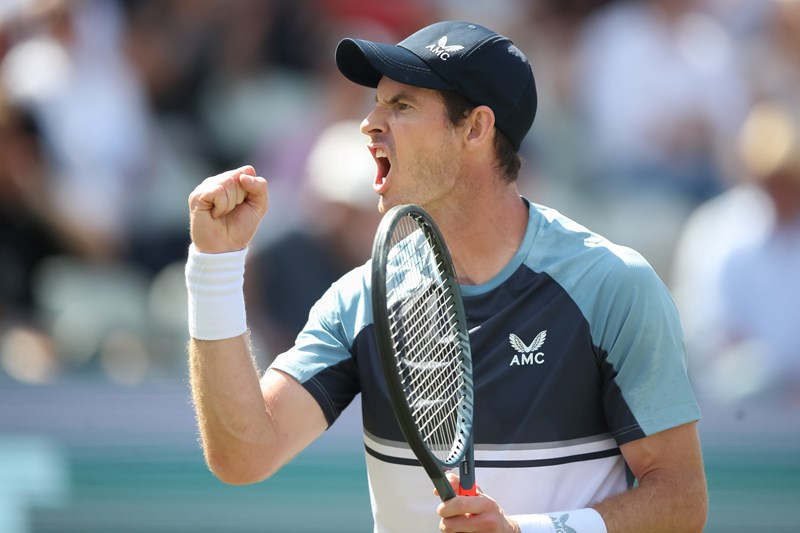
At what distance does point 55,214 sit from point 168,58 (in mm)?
1203

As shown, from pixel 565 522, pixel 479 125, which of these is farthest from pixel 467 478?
pixel 479 125

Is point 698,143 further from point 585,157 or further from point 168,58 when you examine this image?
point 168,58

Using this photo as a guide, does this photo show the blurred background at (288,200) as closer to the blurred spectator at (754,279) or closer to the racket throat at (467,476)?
the blurred spectator at (754,279)

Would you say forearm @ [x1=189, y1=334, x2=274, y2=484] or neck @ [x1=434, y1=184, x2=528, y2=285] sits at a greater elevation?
neck @ [x1=434, y1=184, x2=528, y2=285]

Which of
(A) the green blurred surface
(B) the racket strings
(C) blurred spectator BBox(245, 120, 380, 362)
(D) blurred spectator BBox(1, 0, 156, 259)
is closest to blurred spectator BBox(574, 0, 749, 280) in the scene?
(C) blurred spectator BBox(245, 120, 380, 362)

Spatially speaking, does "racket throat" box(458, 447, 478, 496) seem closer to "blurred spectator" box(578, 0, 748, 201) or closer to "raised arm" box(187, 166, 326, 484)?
"raised arm" box(187, 166, 326, 484)

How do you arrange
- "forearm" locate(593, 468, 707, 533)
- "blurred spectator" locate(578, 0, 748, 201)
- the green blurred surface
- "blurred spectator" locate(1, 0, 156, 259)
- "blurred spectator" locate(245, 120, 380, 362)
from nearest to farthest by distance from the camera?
"forearm" locate(593, 468, 707, 533) < the green blurred surface < "blurred spectator" locate(245, 120, 380, 362) < "blurred spectator" locate(1, 0, 156, 259) < "blurred spectator" locate(578, 0, 748, 201)

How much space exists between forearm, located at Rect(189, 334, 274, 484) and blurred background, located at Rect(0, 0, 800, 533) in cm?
234

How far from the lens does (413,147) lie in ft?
10.3

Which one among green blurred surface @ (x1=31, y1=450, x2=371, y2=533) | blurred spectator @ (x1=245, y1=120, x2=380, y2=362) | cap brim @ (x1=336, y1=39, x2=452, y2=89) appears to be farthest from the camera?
blurred spectator @ (x1=245, y1=120, x2=380, y2=362)

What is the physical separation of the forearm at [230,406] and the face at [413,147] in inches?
21.0

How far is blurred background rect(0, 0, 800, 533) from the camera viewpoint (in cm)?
531

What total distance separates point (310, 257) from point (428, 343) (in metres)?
2.96

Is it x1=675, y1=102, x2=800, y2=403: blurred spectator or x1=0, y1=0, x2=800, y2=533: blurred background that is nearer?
x1=0, y1=0, x2=800, y2=533: blurred background
